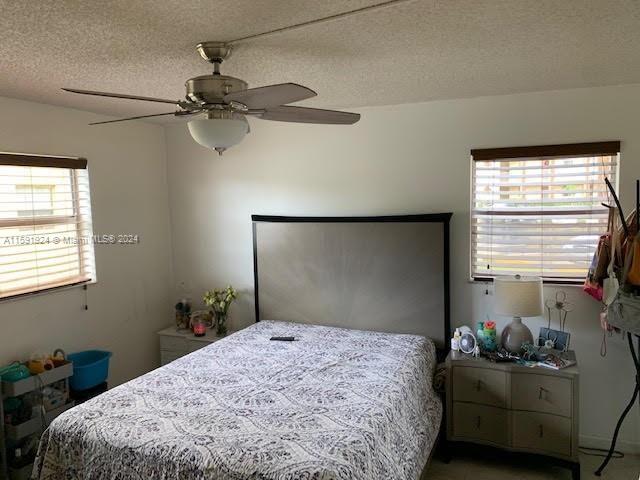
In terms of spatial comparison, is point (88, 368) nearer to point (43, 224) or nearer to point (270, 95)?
point (43, 224)

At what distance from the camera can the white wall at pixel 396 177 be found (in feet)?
10.2

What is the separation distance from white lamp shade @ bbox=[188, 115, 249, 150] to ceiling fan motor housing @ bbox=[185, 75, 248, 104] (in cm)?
9

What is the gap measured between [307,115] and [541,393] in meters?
2.10

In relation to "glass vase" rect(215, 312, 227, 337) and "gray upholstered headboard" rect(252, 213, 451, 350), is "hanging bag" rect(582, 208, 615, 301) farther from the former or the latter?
"glass vase" rect(215, 312, 227, 337)

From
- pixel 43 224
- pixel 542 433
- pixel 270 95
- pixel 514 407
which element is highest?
pixel 270 95

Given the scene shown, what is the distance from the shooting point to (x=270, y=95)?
178 cm

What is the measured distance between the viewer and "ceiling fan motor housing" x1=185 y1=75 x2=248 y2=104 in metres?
1.86

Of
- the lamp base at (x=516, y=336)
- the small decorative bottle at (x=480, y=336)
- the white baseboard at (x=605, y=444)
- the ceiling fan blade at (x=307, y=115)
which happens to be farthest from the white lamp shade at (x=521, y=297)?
the ceiling fan blade at (x=307, y=115)

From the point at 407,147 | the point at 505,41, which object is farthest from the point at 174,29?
the point at 407,147

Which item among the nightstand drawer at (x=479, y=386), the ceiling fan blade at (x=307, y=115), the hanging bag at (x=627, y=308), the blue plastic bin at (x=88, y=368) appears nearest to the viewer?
the ceiling fan blade at (x=307, y=115)

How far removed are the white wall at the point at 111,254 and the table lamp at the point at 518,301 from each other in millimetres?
2841

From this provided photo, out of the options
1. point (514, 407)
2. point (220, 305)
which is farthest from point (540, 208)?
point (220, 305)

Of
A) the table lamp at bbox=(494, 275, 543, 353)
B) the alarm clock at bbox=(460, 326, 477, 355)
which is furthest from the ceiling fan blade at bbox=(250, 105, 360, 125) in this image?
the alarm clock at bbox=(460, 326, 477, 355)

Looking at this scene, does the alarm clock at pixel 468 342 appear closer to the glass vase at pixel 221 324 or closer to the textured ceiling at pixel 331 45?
the textured ceiling at pixel 331 45
